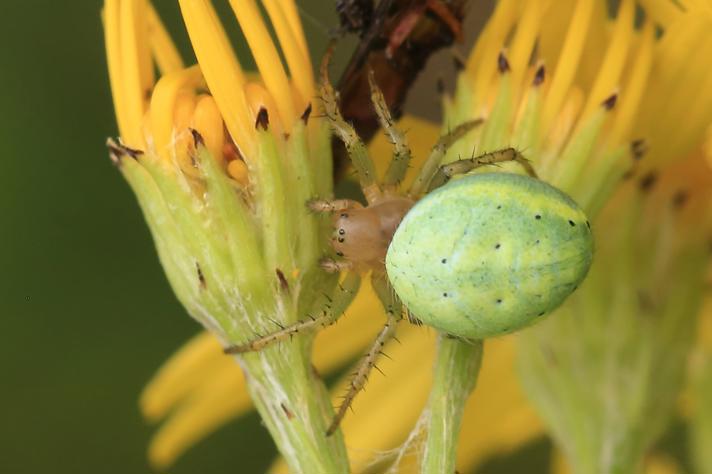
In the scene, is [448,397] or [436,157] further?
[436,157]

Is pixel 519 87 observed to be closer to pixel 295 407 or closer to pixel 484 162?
pixel 484 162

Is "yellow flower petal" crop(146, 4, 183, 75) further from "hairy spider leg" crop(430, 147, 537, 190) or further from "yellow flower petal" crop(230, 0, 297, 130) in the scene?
"hairy spider leg" crop(430, 147, 537, 190)

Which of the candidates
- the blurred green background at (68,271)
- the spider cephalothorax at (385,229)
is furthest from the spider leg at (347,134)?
the blurred green background at (68,271)

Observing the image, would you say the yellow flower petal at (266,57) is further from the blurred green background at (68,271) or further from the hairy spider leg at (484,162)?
the blurred green background at (68,271)

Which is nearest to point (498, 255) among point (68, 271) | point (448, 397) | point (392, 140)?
point (448, 397)

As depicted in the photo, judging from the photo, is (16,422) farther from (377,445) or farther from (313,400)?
(313,400)

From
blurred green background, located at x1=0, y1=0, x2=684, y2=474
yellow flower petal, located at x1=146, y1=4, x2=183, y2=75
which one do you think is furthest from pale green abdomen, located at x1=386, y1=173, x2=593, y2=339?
blurred green background, located at x1=0, y1=0, x2=684, y2=474

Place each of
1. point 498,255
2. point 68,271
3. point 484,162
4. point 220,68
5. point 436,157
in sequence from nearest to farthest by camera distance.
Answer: point 498,255 < point 220,68 < point 484,162 < point 436,157 < point 68,271
